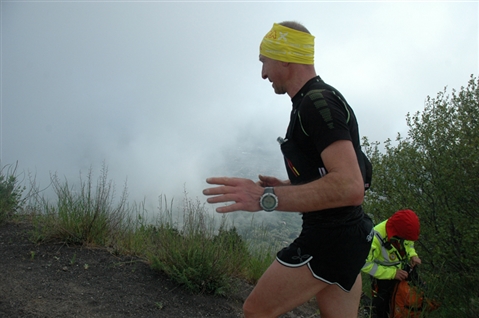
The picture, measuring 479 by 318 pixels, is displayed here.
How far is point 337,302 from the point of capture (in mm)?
2488

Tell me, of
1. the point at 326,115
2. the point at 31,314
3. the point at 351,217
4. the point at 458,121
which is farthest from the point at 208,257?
the point at 458,121

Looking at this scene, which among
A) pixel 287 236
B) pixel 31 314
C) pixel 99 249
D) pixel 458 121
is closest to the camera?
pixel 31 314

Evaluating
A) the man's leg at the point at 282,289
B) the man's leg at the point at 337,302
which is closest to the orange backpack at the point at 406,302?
the man's leg at the point at 337,302

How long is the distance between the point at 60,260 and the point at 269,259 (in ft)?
8.37

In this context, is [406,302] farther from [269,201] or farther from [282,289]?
[269,201]

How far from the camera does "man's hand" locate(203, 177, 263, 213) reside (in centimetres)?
189

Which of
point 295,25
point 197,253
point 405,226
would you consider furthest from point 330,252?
point 405,226

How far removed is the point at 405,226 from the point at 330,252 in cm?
316

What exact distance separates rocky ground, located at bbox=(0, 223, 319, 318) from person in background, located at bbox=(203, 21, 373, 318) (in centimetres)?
195

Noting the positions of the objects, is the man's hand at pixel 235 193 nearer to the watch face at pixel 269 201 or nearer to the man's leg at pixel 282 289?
the watch face at pixel 269 201

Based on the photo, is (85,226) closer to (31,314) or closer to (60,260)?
(60,260)

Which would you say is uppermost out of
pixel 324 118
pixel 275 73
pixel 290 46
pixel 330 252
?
pixel 290 46

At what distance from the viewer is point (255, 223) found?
5883 millimetres

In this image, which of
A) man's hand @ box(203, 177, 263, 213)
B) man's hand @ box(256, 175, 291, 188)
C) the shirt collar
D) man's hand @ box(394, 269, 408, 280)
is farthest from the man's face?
man's hand @ box(394, 269, 408, 280)
